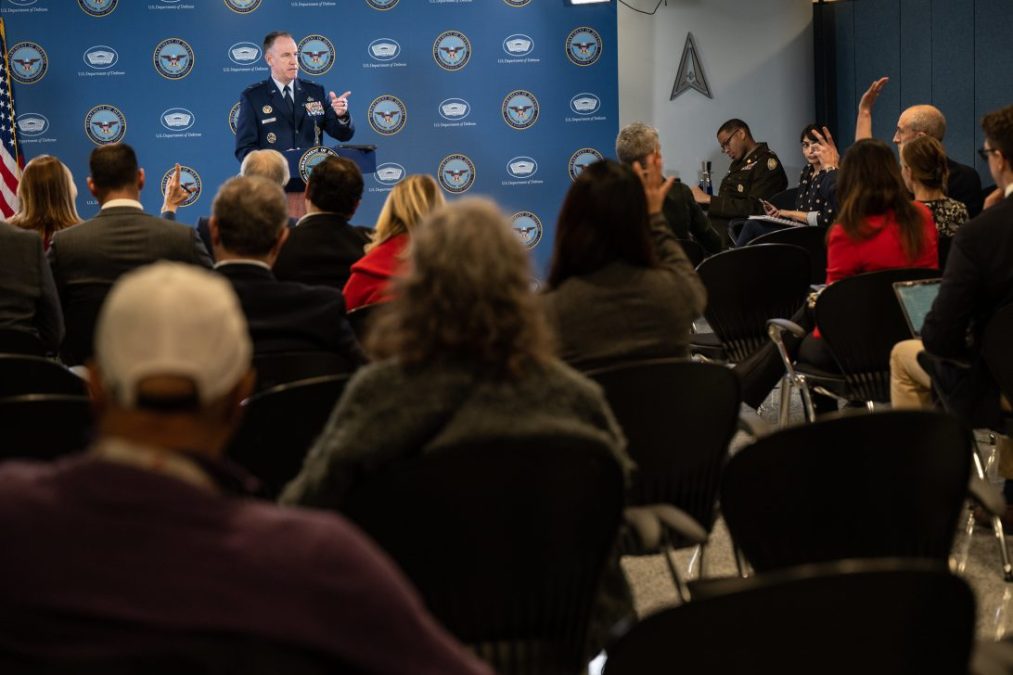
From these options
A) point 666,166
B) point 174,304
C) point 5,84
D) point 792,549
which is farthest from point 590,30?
point 174,304

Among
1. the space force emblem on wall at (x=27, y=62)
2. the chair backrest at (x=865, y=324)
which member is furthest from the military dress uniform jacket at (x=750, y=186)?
the space force emblem on wall at (x=27, y=62)

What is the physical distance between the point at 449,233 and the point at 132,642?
1157 mm

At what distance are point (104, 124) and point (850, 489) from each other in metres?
9.39

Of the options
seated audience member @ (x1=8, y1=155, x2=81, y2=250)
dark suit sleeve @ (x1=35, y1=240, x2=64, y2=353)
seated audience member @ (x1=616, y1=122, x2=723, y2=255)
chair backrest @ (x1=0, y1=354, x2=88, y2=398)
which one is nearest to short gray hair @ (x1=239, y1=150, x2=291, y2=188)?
seated audience member @ (x1=8, y1=155, x2=81, y2=250)

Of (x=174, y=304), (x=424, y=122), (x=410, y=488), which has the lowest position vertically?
(x=410, y=488)

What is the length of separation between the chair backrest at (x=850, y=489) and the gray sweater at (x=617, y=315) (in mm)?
915

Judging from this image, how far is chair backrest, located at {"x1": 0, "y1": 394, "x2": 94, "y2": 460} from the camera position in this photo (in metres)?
2.74

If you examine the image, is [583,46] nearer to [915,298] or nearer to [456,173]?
[456,173]

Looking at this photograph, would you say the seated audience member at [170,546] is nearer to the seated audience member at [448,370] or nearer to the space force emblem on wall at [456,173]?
the seated audience member at [448,370]

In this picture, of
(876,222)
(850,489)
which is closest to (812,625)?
(850,489)

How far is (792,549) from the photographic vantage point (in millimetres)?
2434

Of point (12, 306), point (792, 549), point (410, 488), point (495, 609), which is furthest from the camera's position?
point (12, 306)

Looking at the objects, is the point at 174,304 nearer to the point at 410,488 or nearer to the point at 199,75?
the point at 410,488

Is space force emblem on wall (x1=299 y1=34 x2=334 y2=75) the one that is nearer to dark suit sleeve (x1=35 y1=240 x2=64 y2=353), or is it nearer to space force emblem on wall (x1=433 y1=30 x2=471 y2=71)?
space force emblem on wall (x1=433 y1=30 x2=471 y2=71)
